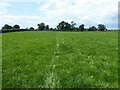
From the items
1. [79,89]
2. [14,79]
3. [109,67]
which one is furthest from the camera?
[109,67]

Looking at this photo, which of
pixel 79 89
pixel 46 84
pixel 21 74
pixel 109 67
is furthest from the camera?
pixel 109 67

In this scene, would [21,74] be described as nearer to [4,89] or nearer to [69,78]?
[4,89]

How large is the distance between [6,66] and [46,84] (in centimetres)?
369

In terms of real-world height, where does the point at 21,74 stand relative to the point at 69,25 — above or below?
below

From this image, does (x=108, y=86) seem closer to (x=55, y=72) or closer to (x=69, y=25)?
(x=55, y=72)

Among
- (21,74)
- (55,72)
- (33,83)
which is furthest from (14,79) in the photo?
(55,72)

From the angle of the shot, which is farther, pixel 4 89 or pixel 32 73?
pixel 32 73

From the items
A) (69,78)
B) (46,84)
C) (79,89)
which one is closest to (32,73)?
(46,84)

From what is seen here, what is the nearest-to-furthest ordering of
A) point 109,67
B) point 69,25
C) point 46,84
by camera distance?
1. point 46,84
2. point 109,67
3. point 69,25

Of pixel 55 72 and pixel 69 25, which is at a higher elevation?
pixel 69 25

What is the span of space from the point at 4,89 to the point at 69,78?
115 inches

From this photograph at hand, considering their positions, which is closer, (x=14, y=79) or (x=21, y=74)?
(x=14, y=79)

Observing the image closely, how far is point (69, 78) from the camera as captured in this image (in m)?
6.05

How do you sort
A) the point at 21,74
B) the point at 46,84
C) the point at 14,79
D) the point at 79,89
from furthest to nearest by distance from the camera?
the point at 21,74, the point at 14,79, the point at 46,84, the point at 79,89
